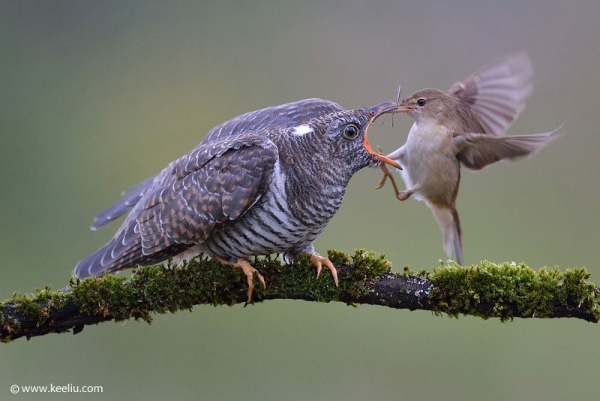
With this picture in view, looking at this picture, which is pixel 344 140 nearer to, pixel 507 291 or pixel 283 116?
pixel 283 116

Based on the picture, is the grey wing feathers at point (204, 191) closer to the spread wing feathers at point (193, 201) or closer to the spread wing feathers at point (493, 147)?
the spread wing feathers at point (193, 201)

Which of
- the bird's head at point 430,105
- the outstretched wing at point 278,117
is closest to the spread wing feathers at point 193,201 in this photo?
the outstretched wing at point 278,117

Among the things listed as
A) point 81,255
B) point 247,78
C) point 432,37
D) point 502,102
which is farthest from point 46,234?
point 502,102

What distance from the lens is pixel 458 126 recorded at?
12.5 ft

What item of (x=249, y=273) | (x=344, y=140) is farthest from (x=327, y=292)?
(x=344, y=140)

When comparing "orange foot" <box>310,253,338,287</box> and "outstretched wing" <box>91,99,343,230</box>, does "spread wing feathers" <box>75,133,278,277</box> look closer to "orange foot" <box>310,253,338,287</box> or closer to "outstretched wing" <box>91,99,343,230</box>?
"outstretched wing" <box>91,99,343,230</box>

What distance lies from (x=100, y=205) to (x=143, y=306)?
409 centimetres

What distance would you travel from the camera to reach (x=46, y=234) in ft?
22.2

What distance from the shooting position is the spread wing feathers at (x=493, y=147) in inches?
134

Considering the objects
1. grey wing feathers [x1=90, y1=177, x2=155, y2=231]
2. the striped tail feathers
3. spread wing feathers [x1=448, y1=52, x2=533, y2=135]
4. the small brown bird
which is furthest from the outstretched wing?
spread wing feathers [x1=448, y1=52, x2=533, y2=135]

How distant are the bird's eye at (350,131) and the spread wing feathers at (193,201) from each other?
318 millimetres

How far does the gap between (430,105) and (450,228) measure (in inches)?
29.5

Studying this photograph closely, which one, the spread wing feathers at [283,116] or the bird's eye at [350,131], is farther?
the spread wing feathers at [283,116]

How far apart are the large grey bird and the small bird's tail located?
0.81m
